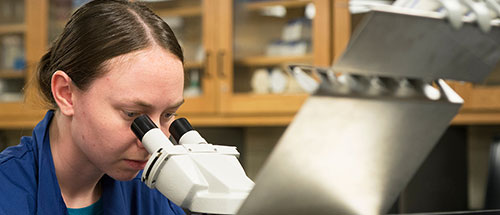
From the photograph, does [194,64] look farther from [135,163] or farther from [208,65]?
[135,163]

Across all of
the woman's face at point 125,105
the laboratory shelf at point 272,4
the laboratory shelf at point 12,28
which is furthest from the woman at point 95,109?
the laboratory shelf at point 12,28

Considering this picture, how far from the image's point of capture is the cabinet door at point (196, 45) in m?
2.53

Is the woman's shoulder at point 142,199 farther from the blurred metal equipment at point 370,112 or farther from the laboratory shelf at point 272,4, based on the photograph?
the laboratory shelf at point 272,4

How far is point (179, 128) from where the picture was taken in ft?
2.91

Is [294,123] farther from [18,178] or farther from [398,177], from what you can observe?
[18,178]

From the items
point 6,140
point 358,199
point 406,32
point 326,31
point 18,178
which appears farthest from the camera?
point 6,140

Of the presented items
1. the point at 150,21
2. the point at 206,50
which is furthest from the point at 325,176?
the point at 206,50

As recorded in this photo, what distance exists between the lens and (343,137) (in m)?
0.55

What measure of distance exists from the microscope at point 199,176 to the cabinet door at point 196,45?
67.7 inches

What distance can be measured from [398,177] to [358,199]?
0.05m

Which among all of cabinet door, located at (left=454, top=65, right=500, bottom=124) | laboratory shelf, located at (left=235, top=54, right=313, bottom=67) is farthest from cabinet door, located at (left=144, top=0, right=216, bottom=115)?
cabinet door, located at (left=454, top=65, right=500, bottom=124)

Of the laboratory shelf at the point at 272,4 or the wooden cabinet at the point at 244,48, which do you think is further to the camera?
the laboratory shelf at the point at 272,4

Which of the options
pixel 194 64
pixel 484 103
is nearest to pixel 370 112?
pixel 484 103

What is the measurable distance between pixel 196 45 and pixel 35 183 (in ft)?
5.72
